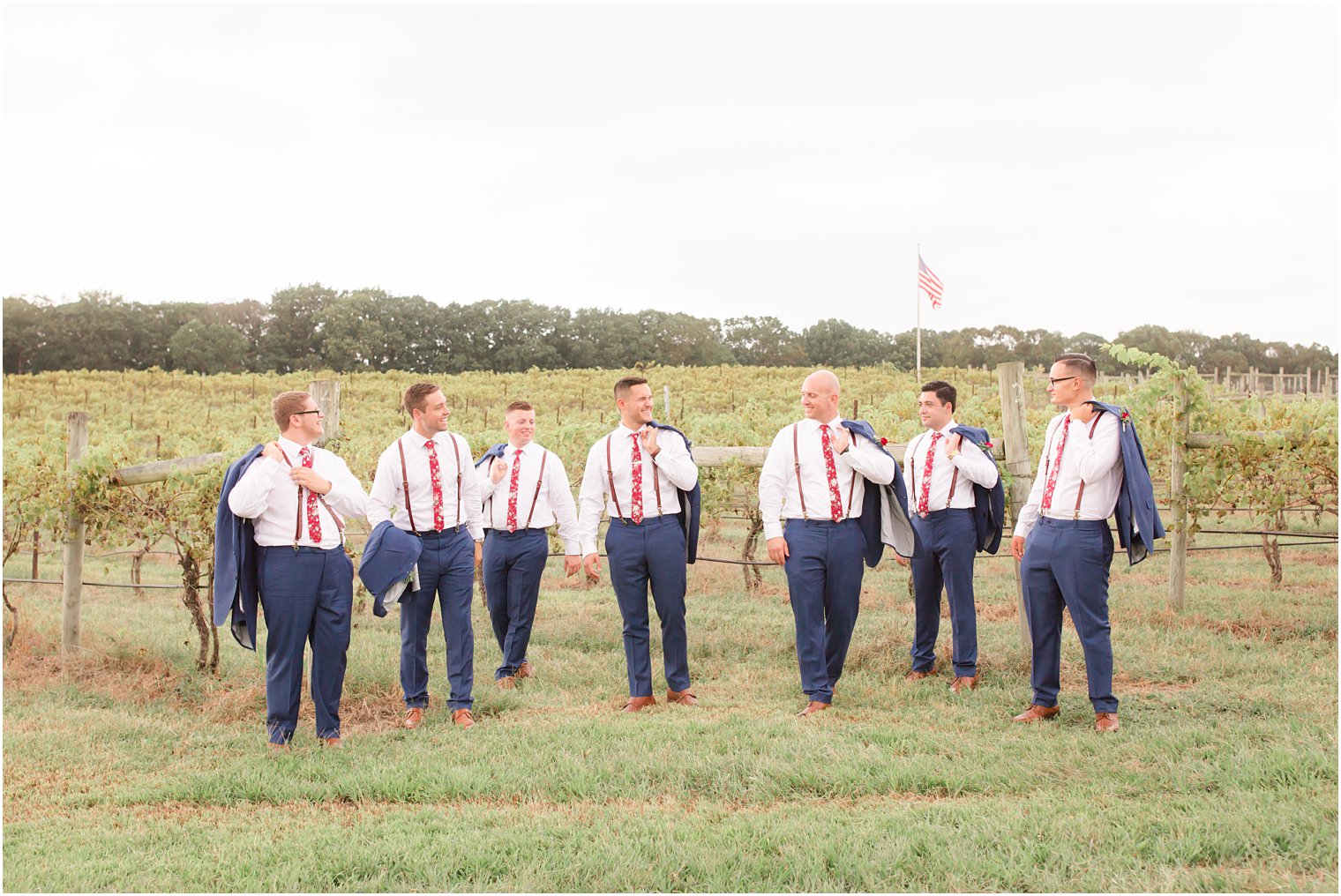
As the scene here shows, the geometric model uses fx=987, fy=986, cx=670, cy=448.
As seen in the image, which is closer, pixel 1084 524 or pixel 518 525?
pixel 1084 524

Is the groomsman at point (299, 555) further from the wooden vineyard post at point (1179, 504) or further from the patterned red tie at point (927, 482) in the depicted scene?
the wooden vineyard post at point (1179, 504)

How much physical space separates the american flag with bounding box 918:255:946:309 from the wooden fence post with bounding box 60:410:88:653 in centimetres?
1387

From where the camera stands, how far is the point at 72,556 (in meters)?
7.31

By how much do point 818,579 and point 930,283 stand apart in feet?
43.1

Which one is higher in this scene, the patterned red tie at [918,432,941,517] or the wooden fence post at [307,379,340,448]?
the wooden fence post at [307,379,340,448]

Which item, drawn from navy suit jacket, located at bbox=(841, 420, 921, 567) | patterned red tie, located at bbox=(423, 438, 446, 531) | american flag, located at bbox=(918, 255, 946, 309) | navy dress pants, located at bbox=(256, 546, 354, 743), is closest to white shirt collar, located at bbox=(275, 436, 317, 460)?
navy dress pants, located at bbox=(256, 546, 354, 743)

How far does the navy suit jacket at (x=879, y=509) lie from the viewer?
5.96m

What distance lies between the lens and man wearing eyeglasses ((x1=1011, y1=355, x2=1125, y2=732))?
17.3 ft

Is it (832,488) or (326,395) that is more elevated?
(326,395)

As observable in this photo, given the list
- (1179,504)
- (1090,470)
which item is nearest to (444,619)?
(1090,470)

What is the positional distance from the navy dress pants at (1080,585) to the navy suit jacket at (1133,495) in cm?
13

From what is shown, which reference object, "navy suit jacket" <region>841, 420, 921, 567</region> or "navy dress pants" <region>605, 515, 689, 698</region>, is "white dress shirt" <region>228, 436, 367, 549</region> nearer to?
"navy dress pants" <region>605, 515, 689, 698</region>

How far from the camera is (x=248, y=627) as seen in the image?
5.50m

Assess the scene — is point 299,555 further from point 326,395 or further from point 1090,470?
point 1090,470
